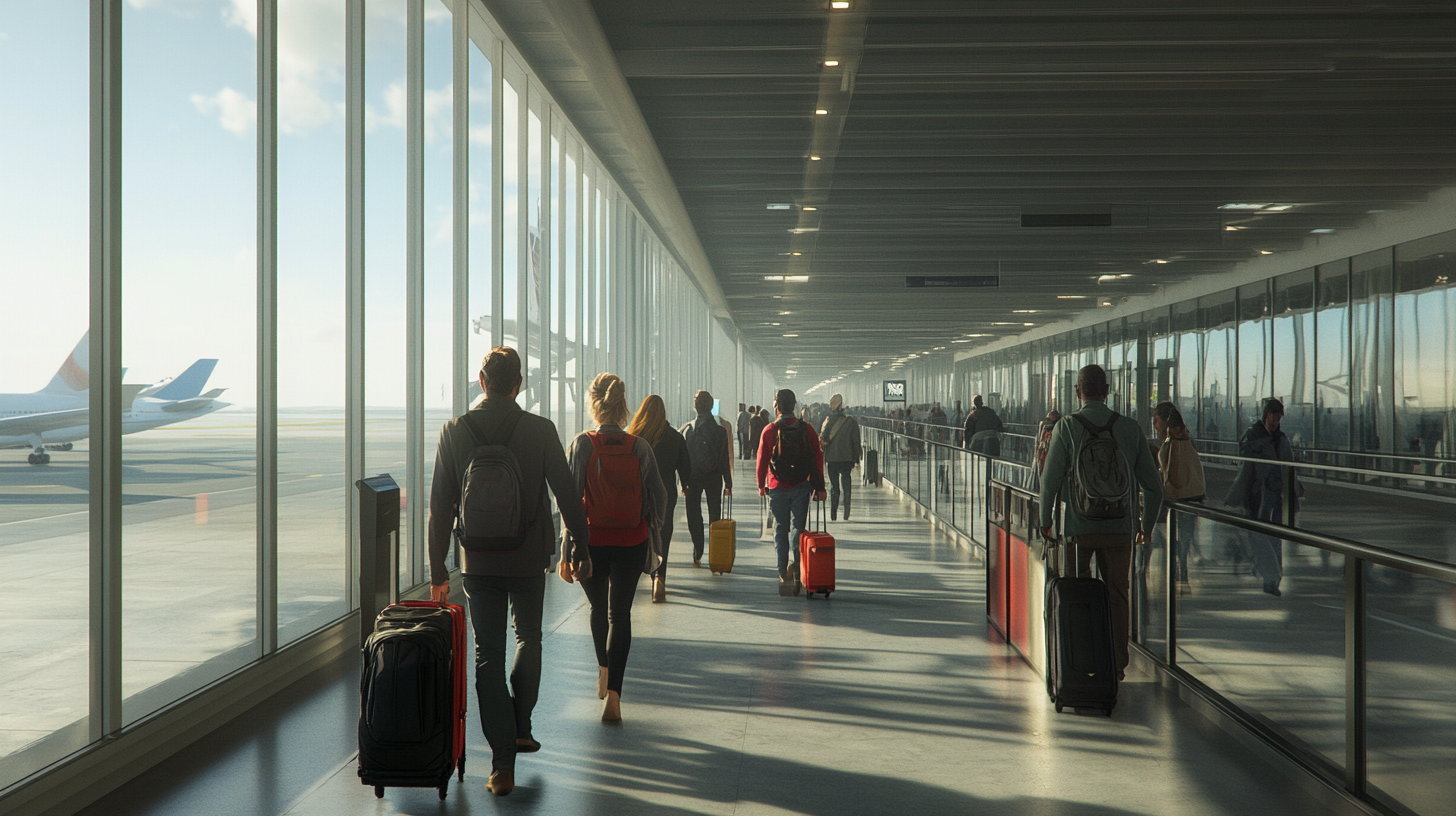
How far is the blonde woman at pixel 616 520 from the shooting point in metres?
5.16

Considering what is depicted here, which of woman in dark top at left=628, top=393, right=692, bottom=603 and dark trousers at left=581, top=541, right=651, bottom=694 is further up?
woman in dark top at left=628, top=393, right=692, bottom=603

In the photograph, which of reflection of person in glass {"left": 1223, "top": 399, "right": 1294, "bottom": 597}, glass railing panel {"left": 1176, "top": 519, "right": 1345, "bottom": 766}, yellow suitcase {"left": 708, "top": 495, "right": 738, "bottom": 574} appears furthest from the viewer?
reflection of person in glass {"left": 1223, "top": 399, "right": 1294, "bottom": 597}

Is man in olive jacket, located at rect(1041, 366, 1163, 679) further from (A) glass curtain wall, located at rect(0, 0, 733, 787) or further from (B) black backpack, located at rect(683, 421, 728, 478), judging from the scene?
(B) black backpack, located at rect(683, 421, 728, 478)

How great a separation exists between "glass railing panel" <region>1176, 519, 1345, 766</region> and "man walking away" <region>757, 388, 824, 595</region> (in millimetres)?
Result: 3052

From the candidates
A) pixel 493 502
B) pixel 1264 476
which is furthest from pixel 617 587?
pixel 1264 476

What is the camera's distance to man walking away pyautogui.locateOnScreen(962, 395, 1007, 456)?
59.9 ft

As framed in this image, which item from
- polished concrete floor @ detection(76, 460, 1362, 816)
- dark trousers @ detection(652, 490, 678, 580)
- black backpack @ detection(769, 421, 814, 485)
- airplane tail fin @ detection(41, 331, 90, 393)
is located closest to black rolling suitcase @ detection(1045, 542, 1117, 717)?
polished concrete floor @ detection(76, 460, 1362, 816)

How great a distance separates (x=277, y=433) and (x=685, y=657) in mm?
2677

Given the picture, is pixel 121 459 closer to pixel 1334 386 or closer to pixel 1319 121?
pixel 1319 121

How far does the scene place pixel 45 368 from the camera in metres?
3.82

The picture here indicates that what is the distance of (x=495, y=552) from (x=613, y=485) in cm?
104

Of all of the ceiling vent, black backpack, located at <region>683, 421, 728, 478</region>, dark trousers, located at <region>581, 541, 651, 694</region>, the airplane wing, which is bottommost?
dark trousers, located at <region>581, 541, 651, 694</region>

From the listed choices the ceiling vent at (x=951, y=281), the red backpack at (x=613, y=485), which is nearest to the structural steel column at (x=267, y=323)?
the red backpack at (x=613, y=485)

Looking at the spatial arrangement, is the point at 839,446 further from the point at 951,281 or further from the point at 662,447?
the point at 951,281
